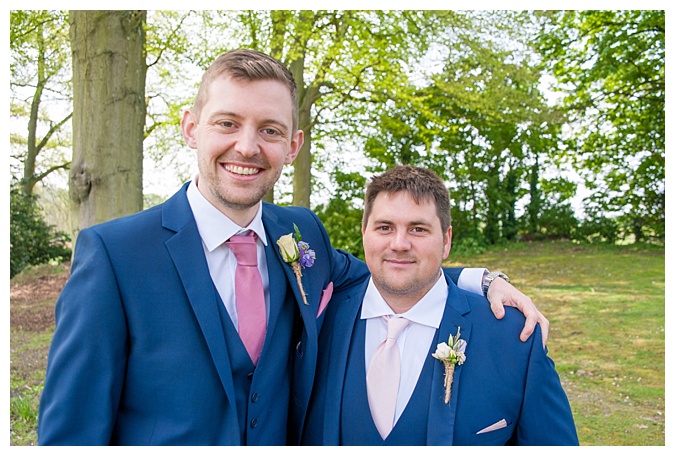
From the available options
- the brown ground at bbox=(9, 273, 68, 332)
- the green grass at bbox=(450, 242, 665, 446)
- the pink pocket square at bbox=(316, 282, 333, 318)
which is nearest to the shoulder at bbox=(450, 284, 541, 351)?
the pink pocket square at bbox=(316, 282, 333, 318)

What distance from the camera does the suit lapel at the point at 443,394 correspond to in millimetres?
2430

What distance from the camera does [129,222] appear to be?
2.31 m

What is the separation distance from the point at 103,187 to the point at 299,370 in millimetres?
2981

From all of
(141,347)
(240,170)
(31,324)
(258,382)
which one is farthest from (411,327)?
(31,324)

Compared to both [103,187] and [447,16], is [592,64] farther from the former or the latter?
[103,187]

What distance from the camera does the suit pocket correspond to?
2.50 meters

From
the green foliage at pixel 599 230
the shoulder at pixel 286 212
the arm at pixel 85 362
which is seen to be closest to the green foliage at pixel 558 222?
the green foliage at pixel 599 230

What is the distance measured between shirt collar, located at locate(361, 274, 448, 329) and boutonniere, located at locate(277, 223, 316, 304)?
33cm

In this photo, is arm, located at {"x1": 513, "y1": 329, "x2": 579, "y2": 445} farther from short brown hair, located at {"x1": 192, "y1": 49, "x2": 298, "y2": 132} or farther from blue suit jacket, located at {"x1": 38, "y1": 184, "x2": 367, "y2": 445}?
short brown hair, located at {"x1": 192, "y1": 49, "x2": 298, "y2": 132}

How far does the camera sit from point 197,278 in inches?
89.7

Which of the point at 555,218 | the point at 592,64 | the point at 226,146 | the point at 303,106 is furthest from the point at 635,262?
the point at 226,146

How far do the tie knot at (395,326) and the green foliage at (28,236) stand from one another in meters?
12.3

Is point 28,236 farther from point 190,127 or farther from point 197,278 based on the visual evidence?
point 197,278
